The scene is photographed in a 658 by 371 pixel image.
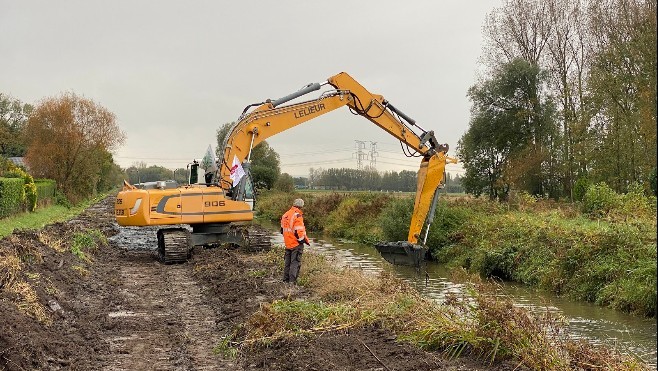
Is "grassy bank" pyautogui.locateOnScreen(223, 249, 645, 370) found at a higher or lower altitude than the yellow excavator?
lower

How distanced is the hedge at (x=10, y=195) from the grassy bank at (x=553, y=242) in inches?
555

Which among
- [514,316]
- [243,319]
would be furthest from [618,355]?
[243,319]

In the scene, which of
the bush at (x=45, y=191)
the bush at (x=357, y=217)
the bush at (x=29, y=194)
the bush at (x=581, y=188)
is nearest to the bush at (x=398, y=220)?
the bush at (x=357, y=217)

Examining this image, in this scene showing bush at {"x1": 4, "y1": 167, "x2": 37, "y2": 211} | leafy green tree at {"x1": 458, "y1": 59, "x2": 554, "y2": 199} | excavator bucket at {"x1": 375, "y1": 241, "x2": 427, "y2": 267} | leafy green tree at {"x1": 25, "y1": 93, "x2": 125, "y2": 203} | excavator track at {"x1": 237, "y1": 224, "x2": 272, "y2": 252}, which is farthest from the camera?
leafy green tree at {"x1": 25, "y1": 93, "x2": 125, "y2": 203}

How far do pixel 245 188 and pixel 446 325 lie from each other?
421 inches

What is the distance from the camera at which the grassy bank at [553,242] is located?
13.9 m

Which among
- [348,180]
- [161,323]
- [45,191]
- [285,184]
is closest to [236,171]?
[161,323]

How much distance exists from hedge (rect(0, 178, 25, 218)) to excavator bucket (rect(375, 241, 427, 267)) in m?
16.1

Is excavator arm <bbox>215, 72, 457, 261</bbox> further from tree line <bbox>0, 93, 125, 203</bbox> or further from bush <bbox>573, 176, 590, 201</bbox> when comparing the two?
tree line <bbox>0, 93, 125, 203</bbox>

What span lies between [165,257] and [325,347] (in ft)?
32.6

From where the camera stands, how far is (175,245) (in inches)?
669

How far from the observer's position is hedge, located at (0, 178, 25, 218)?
25656 mm

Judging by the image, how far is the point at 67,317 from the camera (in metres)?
10.1

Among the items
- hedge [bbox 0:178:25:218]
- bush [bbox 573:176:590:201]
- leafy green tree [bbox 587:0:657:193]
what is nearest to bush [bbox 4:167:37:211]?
hedge [bbox 0:178:25:218]
